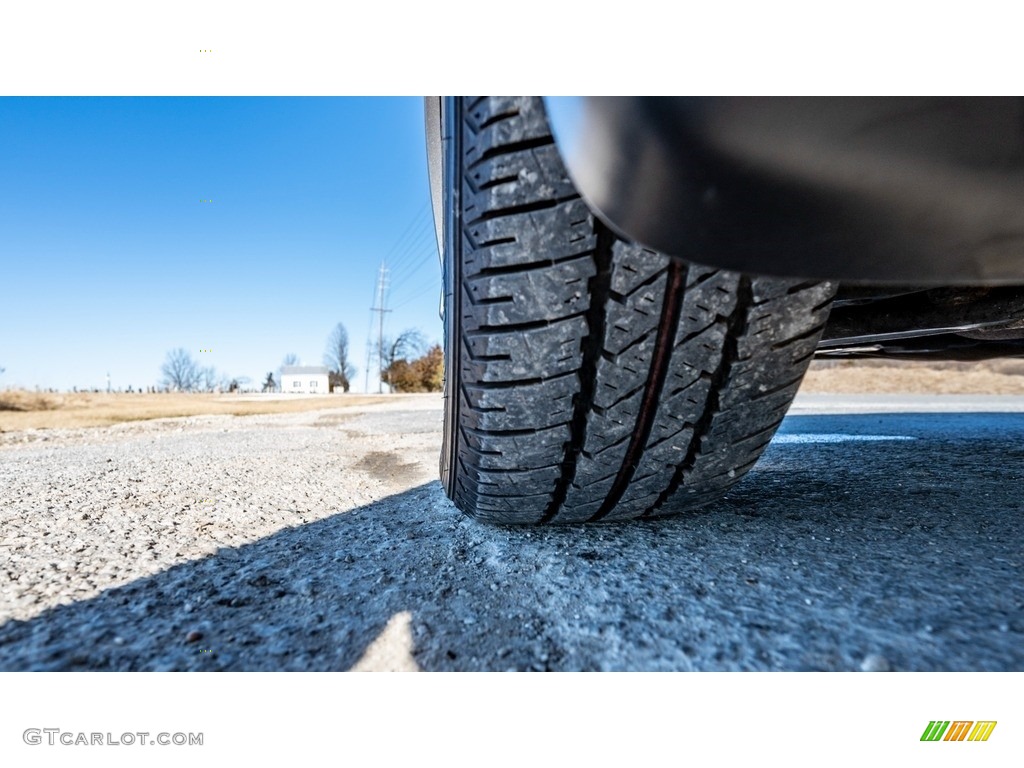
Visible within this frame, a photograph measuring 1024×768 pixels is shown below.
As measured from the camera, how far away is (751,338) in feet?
2.01

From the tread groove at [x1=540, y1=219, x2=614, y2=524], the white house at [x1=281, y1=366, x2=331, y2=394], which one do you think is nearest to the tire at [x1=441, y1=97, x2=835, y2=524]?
the tread groove at [x1=540, y1=219, x2=614, y2=524]

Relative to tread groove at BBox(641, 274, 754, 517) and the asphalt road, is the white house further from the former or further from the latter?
tread groove at BBox(641, 274, 754, 517)

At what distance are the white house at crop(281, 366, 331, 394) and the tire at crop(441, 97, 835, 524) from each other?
26738 millimetres

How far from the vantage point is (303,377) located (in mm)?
28469

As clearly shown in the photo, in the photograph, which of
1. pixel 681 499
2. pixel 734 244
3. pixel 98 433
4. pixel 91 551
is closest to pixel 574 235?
pixel 734 244

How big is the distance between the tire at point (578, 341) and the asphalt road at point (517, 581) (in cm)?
15

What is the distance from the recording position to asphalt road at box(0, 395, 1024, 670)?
50 centimetres
